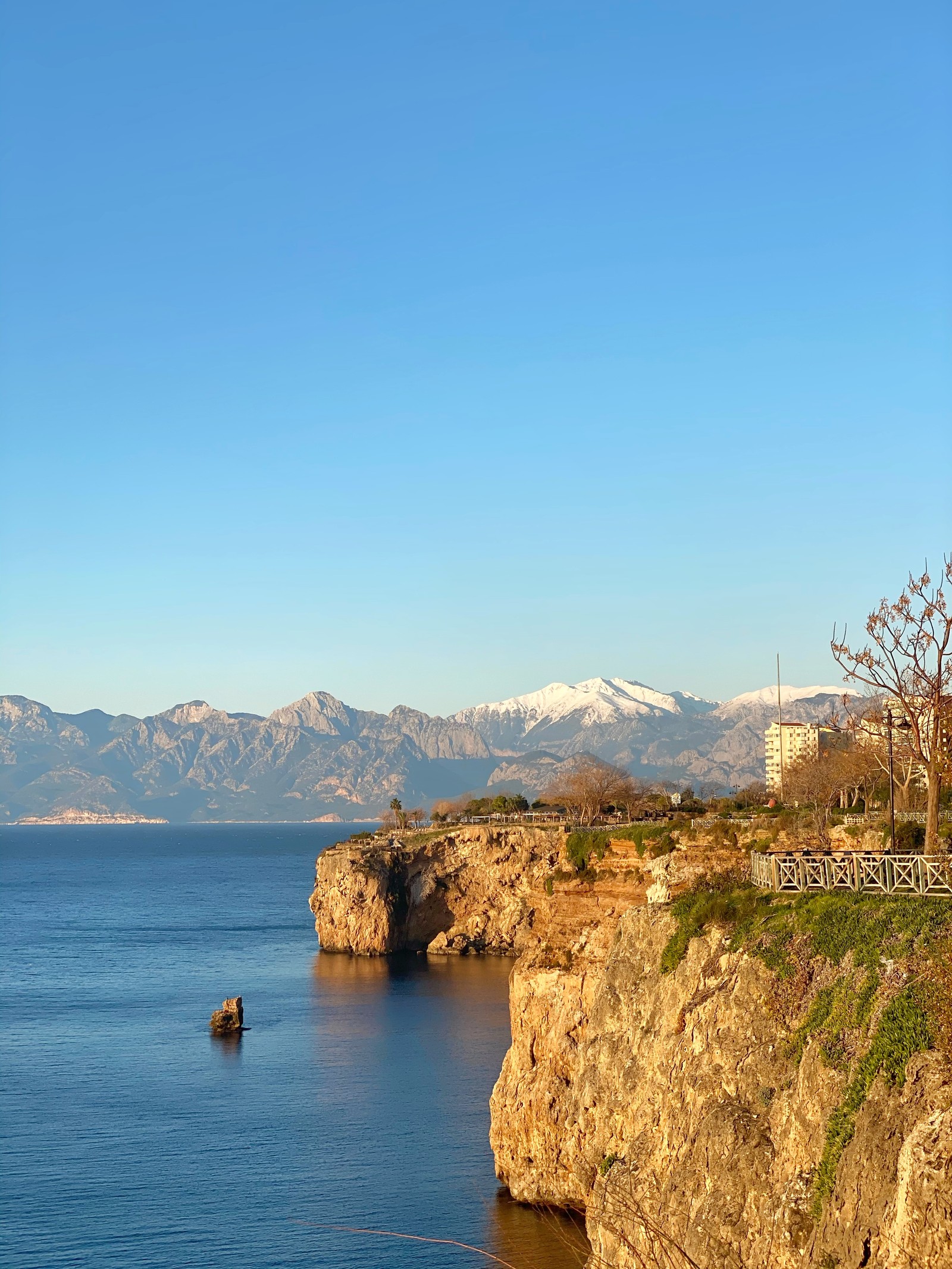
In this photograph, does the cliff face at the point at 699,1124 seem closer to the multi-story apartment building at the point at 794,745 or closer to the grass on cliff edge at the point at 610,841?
the grass on cliff edge at the point at 610,841

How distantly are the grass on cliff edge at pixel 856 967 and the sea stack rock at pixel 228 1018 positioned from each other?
A: 5040cm

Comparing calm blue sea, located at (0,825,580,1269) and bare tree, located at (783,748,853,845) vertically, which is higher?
bare tree, located at (783,748,853,845)

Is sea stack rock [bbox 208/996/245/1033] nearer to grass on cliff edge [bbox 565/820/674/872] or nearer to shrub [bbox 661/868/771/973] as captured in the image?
grass on cliff edge [bbox 565/820/674/872]

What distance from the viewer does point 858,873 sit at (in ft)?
92.3

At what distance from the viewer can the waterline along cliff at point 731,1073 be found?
59.8 feet

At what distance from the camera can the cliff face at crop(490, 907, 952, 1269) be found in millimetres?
17484

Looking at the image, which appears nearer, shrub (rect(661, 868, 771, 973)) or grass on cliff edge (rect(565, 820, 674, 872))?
shrub (rect(661, 868, 771, 973))

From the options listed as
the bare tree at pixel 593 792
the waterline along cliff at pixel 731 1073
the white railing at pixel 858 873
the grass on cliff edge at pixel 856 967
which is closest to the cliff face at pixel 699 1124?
the waterline along cliff at pixel 731 1073

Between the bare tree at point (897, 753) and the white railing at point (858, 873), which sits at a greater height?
the bare tree at point (897, 753)

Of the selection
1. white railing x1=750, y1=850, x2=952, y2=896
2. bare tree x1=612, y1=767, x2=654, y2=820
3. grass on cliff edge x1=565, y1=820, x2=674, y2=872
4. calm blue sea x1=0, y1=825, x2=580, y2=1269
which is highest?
white railing x1=750, y1=850, x2=952, y2=896

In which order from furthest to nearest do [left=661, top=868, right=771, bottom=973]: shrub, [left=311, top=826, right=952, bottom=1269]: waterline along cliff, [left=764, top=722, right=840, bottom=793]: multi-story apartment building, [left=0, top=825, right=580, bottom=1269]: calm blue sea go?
[left=764, top=722, right=840, bottom=793]: multi-story apartment building, [left=0, top=825, right=580, bottom=1269]: calm blue sea, [left=661, top=868, right=771, bottom=973]: shrub, [left=311, top=826, right=952, bottom=1269]: waterline along cliff

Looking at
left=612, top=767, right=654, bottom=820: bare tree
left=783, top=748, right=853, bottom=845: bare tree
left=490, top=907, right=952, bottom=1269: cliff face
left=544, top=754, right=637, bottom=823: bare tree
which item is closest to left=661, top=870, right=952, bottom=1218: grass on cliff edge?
left=490, top=907, right=952, bottom=1269: cliff face

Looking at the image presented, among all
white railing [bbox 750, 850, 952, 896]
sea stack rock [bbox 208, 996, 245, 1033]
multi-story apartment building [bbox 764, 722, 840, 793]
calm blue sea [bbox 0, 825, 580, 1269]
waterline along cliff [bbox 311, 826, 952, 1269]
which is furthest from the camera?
multi-story apartment building [bbox 764, 722, 840, 793]

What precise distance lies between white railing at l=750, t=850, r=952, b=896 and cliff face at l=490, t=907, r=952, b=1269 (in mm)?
2479
